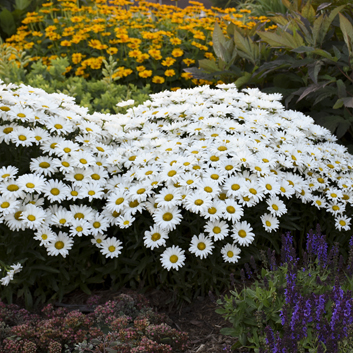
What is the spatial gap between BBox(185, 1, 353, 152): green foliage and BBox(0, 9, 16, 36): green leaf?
14.8 ft

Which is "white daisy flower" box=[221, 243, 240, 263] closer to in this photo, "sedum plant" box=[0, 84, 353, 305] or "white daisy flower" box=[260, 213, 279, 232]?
"sedum plant" box=[0, 84, 353, 305]

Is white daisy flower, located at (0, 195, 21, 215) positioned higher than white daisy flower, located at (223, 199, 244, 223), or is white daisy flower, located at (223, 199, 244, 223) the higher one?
white daisy flower, located at (0, 195, 21, 215)

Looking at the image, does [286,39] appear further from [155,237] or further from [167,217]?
[155,237]

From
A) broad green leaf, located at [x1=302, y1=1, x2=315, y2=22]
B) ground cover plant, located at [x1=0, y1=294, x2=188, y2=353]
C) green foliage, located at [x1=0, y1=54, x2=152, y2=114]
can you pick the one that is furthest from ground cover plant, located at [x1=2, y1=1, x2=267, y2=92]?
ground cover plant, located at [x1=0, y1=294, x2=188, y2=353]

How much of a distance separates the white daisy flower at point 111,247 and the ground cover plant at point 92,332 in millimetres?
324

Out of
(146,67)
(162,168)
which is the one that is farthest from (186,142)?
(146,67)

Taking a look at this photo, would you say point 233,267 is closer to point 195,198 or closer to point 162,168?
point 195,198

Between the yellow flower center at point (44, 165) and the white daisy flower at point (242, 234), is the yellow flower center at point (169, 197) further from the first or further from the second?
the yellow flower center at point (44, 165)

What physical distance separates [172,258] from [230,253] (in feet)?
1.21

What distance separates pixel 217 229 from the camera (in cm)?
270

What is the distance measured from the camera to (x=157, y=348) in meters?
2.16

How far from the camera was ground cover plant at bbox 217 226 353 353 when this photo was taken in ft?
6.34

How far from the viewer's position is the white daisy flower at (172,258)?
261cm

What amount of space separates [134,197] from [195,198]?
0.40 metres
